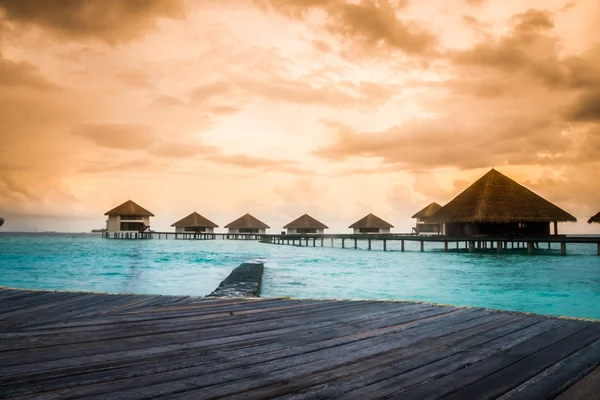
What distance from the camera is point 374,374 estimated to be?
226 cm

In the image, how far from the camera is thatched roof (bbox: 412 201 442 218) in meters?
63.3

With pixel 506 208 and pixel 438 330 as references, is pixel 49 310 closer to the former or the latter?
pixel 438 330

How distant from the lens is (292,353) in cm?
263

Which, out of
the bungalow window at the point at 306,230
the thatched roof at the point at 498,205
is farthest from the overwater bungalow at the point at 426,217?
the thatched roof at the point at 498,205

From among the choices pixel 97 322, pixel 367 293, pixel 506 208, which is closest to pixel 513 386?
pixel 97 322

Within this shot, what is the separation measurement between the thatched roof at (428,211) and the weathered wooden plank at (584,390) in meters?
63.4

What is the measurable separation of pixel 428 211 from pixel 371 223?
32.8 feet

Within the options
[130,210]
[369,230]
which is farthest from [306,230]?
[130,210]

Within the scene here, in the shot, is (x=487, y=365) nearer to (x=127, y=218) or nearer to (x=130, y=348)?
(x=130, y=348)

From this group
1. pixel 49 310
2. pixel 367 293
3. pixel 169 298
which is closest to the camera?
pixel 49 310

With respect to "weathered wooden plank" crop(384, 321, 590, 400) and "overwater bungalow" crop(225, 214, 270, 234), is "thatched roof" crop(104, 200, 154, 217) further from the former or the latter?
"weathered wooden plank" crop(384, 321, 590, 400)

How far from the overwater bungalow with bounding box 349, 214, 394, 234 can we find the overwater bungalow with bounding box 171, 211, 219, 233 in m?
23.5

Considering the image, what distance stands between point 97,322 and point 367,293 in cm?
1057

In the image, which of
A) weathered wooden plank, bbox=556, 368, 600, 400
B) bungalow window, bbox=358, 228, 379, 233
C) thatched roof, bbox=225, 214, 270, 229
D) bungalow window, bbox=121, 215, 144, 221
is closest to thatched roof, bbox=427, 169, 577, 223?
bungalow window, bbox=358, 228, 379, 233
